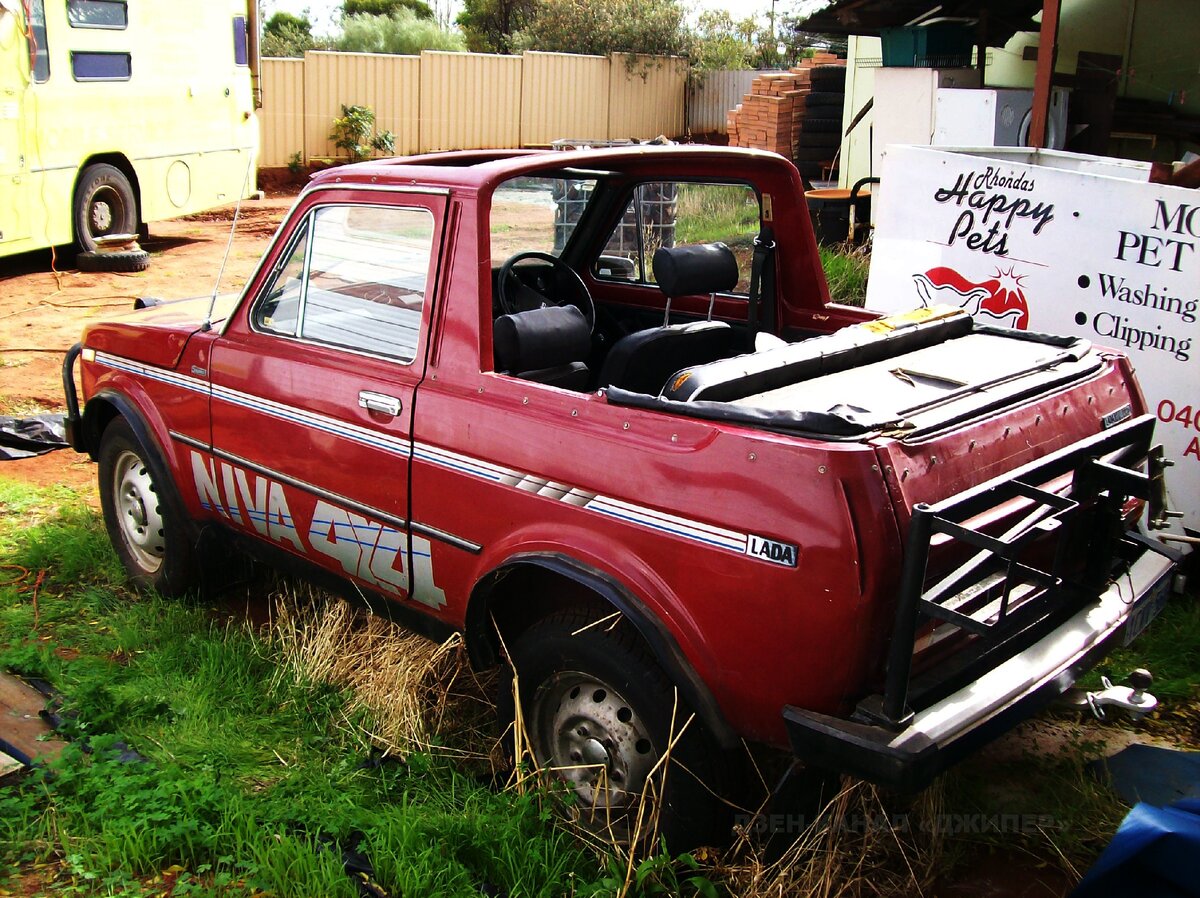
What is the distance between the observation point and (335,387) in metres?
3.82

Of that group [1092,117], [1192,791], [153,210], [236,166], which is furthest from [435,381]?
[236,166]

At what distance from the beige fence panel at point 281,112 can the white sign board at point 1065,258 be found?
1674 centimetres

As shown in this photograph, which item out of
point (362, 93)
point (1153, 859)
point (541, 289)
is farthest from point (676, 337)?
point (362, 93)

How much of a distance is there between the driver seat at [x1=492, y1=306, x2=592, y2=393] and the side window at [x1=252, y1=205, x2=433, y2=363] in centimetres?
31

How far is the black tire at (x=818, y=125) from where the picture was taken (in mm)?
15984

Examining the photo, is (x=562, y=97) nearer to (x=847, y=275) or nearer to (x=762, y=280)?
(x=847, y=275)

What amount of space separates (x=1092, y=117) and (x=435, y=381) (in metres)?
8.47

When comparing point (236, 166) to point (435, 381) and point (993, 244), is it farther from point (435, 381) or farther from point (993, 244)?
point (435, 381)

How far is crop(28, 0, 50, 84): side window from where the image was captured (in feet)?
34.4

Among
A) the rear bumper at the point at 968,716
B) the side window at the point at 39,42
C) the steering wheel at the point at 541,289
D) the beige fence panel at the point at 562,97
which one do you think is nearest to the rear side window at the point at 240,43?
the side window at the point at 39,42

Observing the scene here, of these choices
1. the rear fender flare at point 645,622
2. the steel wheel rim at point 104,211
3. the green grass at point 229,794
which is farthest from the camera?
the steel wheel rim at point 104,211

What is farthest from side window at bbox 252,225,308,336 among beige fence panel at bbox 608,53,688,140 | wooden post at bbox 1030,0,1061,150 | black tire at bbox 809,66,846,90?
beige fence panel at bbox 608,53,688,140

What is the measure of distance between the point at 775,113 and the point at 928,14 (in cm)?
457

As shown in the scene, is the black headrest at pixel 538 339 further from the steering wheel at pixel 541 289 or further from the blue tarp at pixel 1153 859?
the blue tarp at pixel 1153 859
